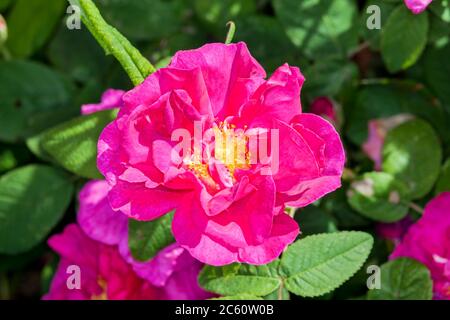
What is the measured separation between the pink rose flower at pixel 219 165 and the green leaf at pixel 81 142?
0.24m

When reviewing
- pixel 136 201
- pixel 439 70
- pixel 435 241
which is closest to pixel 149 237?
pixel 136 201

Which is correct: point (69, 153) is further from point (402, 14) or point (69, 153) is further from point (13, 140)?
point (402, 14)

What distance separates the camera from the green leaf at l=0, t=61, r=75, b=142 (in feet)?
4.67

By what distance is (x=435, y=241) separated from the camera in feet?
3.72

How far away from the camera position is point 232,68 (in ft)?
3.02

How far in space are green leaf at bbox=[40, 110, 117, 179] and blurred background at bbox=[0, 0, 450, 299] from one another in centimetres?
15

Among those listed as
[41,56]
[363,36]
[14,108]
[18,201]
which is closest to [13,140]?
[14,108]

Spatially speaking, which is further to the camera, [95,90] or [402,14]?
[95,90]

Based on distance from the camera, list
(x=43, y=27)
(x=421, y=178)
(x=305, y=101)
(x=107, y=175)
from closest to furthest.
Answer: (x=107, y=175)
(x=421, y=178)
(x=305, y=101)
(x=43, y=27)

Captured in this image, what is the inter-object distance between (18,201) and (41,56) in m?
0.44

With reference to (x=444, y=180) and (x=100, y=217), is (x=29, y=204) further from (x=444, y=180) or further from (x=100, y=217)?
(x=444, y=180)

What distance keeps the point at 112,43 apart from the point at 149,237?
328mm

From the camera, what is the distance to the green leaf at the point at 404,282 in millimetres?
1115

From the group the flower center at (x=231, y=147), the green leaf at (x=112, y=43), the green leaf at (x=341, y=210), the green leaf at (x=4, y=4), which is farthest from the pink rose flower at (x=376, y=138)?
the green leaf at (x=4, y=4)
